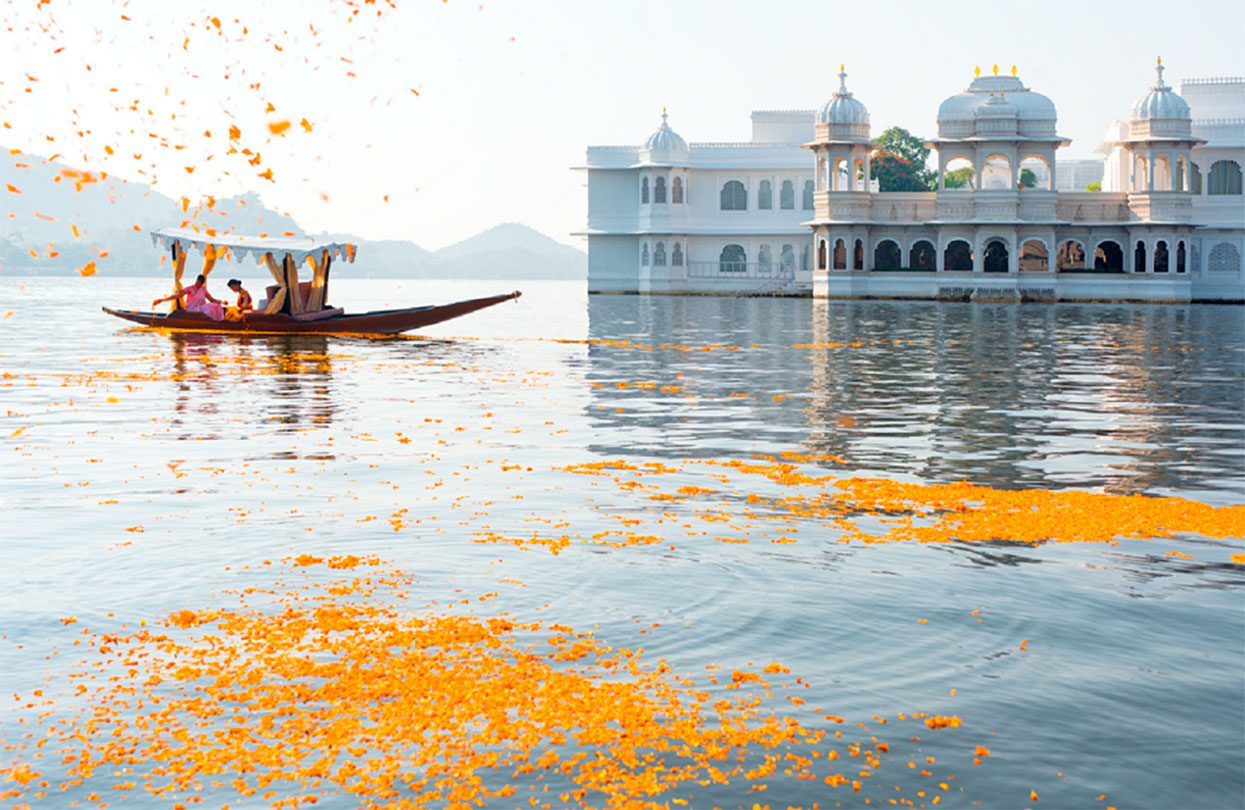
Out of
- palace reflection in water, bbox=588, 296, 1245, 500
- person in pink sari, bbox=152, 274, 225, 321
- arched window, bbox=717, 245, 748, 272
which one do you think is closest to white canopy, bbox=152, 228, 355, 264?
person in pink sari, bbox=152, 274, 225, 321

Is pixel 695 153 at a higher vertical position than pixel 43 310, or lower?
higher

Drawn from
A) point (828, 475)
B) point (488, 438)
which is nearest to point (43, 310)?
point (488, 438)

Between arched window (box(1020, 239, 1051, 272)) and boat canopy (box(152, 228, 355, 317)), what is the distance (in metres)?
A: 40.4

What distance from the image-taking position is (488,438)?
15.9m

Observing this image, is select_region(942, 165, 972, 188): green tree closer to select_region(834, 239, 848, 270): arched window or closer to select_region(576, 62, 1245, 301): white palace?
select_region(576, 62, 1245, 301): white palace

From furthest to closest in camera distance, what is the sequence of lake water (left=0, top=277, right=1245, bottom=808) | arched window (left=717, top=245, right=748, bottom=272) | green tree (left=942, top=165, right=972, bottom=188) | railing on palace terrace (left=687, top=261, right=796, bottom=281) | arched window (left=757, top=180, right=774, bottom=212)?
green tree (left=942, top=165, right=972, bottom=188)
arched window (left=757, top=180, right=774, bottom=212)
arched window (left=717, top=245, right=748, bottom=272)
railing on palace terrace (left=687, top=261, right=796, bottom=281)
lake water (left=0, top=277, right=1245, bottom=808)

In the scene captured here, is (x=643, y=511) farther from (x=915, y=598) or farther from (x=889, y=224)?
(x=889, y=224)

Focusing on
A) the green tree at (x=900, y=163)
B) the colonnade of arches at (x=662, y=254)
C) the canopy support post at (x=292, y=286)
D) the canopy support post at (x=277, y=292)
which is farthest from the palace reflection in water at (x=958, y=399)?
the green tree at (x=900, y=163)

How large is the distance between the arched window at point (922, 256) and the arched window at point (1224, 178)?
12.9m

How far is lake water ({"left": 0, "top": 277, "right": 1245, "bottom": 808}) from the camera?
5.97 metres

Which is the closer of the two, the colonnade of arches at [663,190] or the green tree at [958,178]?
the colonnade of arches at [663,190]

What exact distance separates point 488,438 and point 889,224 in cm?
5419

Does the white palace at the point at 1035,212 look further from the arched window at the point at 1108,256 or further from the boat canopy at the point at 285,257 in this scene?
the boat canopy at the point at 285,257

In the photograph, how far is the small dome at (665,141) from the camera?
260 ft
